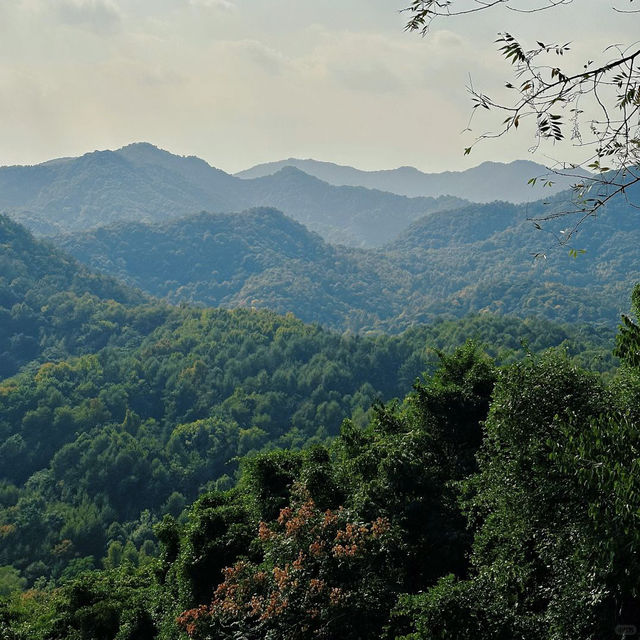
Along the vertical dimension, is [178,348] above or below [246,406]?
above

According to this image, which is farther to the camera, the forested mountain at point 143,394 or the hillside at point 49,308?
the hillside at point 49,308

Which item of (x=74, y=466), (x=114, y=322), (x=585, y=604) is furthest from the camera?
(x=114, y=322)

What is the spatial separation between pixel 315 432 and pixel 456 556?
61435mm

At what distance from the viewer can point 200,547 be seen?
14328mm

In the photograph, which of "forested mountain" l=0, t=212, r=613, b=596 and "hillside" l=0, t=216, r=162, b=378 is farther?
"hillside" l=0, t=216, r=162, b=378

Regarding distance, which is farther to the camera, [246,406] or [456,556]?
[246,406]

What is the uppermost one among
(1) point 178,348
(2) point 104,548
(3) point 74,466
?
(1) point 178,348

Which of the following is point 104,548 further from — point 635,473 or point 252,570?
point 635,473

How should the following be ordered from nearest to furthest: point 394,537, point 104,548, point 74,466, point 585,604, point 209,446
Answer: point 585,604, point 394,537, point 104,548, point 74,466, point 209,446

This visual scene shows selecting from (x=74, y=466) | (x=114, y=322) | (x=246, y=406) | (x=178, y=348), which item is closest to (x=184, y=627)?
(x=74, y=466)

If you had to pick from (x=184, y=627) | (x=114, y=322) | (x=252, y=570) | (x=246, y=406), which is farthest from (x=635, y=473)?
(x=114, y=322)

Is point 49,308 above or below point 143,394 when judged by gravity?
above

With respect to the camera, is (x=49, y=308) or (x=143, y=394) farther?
(x=49, y=308)

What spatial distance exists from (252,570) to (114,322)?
102368 millimetres
